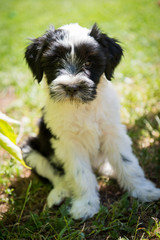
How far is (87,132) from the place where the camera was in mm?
2756

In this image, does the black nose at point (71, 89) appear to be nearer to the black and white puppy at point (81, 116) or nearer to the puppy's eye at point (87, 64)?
the black and white puppy at point (81, 116)

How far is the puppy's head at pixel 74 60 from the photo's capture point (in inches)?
95.7

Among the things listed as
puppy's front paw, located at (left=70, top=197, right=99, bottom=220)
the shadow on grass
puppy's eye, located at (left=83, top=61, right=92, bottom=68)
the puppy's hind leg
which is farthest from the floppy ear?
puppy's front paw, located at (left=70, top=197, right=99, bottom=220)

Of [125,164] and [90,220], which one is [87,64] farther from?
[90,220]

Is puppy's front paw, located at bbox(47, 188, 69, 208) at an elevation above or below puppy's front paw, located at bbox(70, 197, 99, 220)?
below

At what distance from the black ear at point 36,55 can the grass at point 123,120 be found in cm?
103

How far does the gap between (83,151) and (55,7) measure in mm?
11499

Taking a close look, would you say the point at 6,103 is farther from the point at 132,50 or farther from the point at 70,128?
the point at 132,50

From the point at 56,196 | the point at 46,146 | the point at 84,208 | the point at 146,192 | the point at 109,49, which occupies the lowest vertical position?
the point at 56,196

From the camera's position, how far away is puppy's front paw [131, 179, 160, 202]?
272 cm

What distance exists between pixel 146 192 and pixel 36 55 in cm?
200

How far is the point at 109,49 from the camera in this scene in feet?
8.84

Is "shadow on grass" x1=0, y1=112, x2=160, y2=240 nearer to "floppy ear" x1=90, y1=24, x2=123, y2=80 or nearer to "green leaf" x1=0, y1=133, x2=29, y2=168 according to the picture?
"green leaf" x1=0, y1=133, x2=29, y2=168

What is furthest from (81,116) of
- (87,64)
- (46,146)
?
(46,146)
